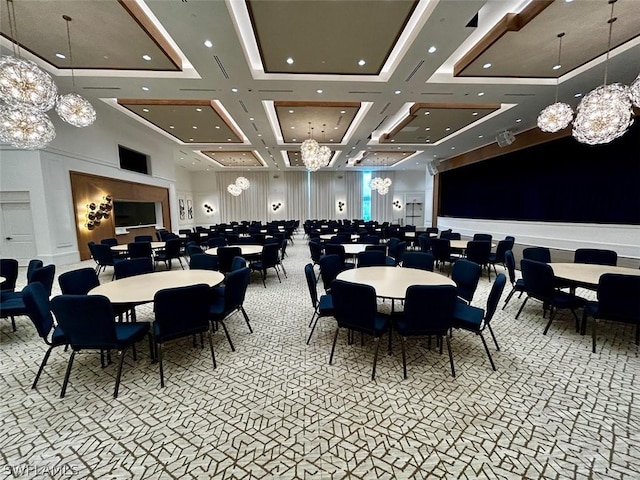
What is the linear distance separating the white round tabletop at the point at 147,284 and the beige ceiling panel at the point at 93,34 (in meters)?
4.19

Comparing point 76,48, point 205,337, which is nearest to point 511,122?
point 205,337

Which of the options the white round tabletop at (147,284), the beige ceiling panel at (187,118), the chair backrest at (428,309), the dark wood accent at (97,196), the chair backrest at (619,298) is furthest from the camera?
the dark wood accent at (97,196)

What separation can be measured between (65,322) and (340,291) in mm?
2455

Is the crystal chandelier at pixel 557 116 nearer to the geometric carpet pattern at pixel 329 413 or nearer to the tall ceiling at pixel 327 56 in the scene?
the tall ceiling at pixel 327 56

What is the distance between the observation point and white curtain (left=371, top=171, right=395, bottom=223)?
20.3 metres

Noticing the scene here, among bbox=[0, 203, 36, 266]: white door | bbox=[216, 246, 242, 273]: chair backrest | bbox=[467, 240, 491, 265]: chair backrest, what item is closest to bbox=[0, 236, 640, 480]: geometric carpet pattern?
bbox=[216, 246, 242, 273]: chair backrest

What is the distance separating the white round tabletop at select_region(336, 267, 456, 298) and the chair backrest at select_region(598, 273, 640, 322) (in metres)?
1.57

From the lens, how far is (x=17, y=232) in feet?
24.3

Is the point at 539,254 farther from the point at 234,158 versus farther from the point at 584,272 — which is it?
the point at 234,158

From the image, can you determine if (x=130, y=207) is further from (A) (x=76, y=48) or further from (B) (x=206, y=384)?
(B) (x=206, y=384)

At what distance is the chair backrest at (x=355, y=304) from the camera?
8.20 feet

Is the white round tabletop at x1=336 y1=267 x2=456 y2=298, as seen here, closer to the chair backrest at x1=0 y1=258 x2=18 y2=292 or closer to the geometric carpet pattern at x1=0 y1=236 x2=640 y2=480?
the geometric carpet pattern at x1=0 y1=236 x2=640 y2=480

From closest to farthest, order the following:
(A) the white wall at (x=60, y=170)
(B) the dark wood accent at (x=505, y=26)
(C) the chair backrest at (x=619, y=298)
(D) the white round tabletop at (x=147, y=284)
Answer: (D) the white round tabletop at (x=147, y=284)
(C) the chair backrest at (x=619, y=298)
(B) the dark wood accent at (x=505, y=26)
(A) the white wall at (x=60, y=170)

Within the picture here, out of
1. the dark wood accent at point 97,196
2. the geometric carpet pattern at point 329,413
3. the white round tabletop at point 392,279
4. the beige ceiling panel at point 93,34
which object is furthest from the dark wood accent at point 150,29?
the dark wood accent at point 97,196
